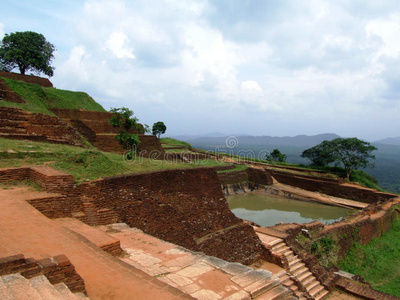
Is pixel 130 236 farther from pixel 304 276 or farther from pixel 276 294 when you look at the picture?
pixel 304 276

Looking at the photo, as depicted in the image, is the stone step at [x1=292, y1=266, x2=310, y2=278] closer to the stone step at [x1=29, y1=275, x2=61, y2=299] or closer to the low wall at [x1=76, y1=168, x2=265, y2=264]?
the low wall at [x1=76, y1=168, x2=265, y2=264]

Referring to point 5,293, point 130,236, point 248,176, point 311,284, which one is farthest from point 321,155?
point 5,293

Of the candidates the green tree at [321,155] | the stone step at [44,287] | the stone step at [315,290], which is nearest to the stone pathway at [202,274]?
the stone step at [44,287]

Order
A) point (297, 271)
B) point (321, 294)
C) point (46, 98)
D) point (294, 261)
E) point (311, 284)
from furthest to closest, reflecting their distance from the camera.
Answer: point (46, 98) → point (294, 261) → point (297, 271) → point (311, 284) → point (321, 294)

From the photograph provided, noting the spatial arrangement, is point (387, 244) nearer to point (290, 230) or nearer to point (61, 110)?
point (290, 230)

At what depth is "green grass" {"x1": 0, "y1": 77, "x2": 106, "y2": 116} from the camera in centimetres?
1344

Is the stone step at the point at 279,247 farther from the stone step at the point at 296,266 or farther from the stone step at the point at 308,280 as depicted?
the stone step at the point at 308,280

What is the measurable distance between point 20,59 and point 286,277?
22.7 metres

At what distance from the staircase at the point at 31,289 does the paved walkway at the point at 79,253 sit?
17.5 inches

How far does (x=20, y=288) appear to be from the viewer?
196 cm

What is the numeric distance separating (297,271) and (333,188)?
1781cm

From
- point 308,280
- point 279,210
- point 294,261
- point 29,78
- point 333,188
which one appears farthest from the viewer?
point 333,188

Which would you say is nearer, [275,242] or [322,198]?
[275,242]

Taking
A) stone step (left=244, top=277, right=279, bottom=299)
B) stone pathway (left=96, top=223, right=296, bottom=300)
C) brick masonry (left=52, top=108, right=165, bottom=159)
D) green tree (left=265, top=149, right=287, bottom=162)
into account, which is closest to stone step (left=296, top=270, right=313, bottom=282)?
stone pathway (left=96, top=223, right=296, bottom=300)
